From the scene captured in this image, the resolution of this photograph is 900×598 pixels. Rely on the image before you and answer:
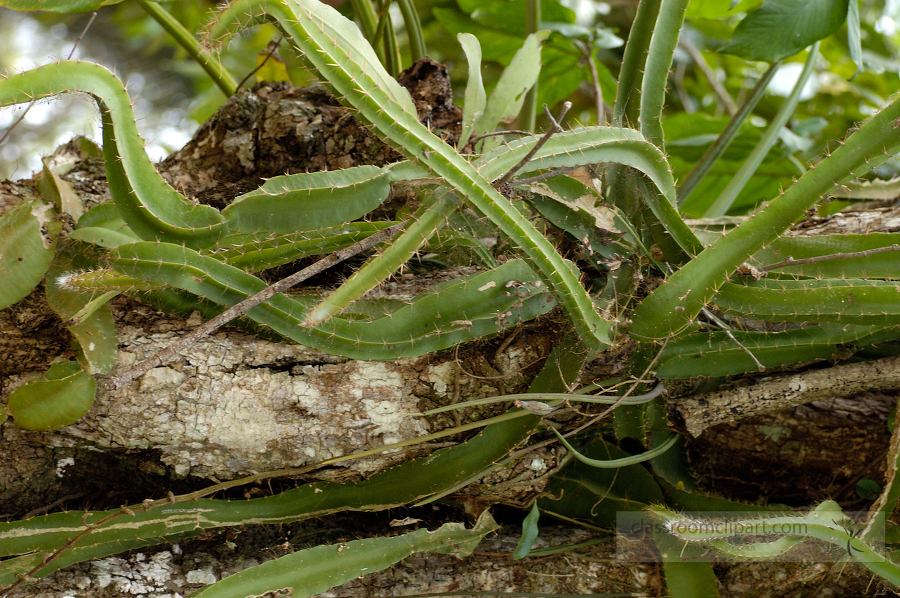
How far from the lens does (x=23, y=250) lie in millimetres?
766

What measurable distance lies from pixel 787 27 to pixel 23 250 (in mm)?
1273

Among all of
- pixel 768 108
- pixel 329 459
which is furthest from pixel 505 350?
pixel 768 108

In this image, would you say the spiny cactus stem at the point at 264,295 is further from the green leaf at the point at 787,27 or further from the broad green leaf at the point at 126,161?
the green leaf at the point at 787,27

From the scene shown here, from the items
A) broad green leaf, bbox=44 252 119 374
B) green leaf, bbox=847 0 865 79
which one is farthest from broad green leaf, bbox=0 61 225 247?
green leaf, bbox=847 0 865 79

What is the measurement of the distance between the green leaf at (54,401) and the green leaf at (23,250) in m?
0.12

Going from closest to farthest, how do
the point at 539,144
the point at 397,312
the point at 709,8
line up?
the point at 539,144
the point at 397,312
the point at 709,8

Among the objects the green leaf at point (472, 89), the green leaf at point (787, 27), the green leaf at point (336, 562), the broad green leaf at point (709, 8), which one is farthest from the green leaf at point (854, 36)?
the green leaf at point (336, 562)

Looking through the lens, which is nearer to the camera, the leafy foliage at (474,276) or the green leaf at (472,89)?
the leafy foliage at (474,276)

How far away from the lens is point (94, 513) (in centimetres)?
79

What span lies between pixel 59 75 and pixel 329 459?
0.57 meters

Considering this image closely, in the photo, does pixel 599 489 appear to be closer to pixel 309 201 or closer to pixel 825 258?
pixel 825 258

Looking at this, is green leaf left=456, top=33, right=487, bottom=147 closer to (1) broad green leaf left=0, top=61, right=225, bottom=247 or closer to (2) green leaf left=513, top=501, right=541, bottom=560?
(1) broad green leaf left=0, top=61, right=225, bottom=247

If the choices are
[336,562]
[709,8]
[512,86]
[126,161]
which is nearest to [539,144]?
[512,86]

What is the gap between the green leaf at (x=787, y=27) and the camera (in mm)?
1002
